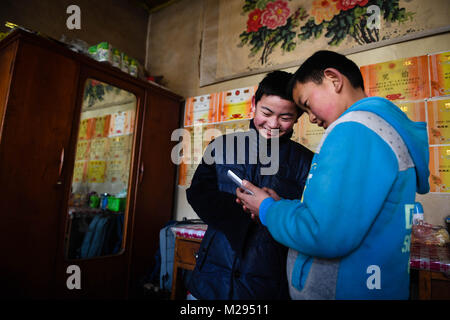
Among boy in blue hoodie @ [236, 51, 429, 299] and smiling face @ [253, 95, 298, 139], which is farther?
smiling face @ [253, 95, 298, 139]

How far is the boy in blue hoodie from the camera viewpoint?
0.51 meters

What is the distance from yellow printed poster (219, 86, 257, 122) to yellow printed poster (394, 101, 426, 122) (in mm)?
1125

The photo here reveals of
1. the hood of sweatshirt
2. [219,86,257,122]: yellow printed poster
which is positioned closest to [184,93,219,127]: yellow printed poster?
[219,86,257,122]: yellow printed poster

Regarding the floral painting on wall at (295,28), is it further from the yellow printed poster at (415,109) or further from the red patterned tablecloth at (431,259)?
the red patterned tablecloth at (431,259)

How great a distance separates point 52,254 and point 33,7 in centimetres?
209

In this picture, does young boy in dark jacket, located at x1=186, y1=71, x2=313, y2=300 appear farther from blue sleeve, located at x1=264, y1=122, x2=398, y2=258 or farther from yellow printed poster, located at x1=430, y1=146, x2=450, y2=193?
yellow printed poster, located at x1=430, y1=146, x2=450, y2=193

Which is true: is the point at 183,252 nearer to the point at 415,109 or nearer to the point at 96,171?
the point at 96,171

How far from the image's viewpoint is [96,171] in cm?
222

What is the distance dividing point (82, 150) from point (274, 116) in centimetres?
159

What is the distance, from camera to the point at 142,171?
2334 millimetres

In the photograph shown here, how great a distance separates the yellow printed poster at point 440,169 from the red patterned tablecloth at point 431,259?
474mm

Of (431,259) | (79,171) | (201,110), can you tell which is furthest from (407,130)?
(201,110)
